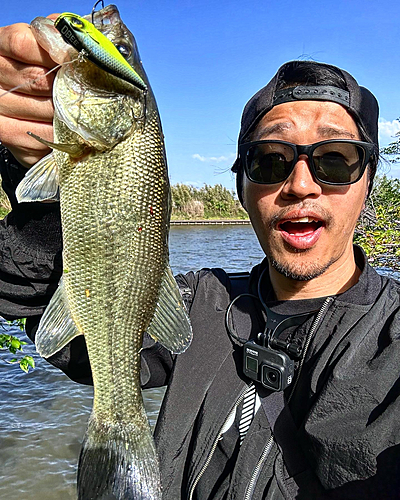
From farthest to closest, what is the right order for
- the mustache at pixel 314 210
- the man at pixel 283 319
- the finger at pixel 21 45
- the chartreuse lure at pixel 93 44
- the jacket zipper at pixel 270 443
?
1. the mustache at pixel 314 210
2. the jacket zipper at pixel 270 443
3. the man at pixel 283 319
4. the finger at pixel 21 45
5. the chartreuse lure at pixel 93 44

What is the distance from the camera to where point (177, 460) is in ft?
6.86

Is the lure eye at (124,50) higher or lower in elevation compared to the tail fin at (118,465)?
higher

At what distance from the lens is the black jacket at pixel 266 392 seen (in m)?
1.67

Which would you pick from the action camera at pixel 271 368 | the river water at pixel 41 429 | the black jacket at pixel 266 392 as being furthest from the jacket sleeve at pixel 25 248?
the river water at pixel 41 429

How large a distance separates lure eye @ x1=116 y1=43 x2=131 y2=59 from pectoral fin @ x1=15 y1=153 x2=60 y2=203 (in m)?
0.52

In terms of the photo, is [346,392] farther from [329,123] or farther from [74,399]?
[74,399]

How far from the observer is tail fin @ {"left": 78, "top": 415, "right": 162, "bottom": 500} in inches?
69.6

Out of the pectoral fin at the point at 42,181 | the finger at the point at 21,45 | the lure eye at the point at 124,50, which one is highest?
the lure eye at the point at 124,50

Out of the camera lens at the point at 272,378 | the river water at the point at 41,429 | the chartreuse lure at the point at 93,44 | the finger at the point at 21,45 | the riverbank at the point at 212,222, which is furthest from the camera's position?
the riverbank at the point at 212,222

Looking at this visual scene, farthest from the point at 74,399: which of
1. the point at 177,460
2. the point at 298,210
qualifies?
the point at 298,210

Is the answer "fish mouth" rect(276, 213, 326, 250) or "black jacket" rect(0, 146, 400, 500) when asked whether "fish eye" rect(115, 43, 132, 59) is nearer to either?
"black jacket" rect(0, 146, 400, 500)

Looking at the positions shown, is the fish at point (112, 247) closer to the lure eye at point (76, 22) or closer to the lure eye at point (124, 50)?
the lure eye at point (124, 50)

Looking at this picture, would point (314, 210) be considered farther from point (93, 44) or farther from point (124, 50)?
point (93, 44)

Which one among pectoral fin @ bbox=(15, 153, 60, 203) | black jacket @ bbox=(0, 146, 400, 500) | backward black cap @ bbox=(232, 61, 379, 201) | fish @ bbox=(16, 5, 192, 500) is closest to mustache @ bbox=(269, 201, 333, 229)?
black jacket @ bbox=(0, 146, 400, 500)
